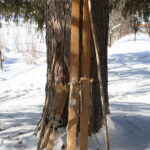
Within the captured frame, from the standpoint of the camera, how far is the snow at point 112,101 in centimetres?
239

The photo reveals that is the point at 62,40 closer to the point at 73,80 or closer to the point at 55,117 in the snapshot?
the point at 73,80

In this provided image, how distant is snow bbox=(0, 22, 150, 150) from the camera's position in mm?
2393

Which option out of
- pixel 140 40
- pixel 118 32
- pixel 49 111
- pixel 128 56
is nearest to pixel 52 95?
pixel 49 111

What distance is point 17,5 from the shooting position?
390 centimetres

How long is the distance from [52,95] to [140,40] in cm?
969

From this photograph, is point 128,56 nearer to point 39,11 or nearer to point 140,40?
point 140,40

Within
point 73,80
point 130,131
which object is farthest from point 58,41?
point 130,131

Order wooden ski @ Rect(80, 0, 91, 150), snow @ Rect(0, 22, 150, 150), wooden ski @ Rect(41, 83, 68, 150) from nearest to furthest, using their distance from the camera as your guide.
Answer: wooden ski @ Rect(80, 0, 91, 150)
wooden ski @ Rect(41, 83, 68, 150)
snow @ Rect(0, 22, 150, 150)

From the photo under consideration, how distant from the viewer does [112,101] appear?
427 cm

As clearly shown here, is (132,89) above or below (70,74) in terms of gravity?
below

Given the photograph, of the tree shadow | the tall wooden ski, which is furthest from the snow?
the tall wooden ski

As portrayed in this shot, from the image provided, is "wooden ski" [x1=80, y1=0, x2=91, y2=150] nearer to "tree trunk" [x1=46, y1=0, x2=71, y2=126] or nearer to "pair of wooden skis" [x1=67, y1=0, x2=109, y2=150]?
"pair of wooden skis" [x1=67, y1=0, x2=109, y2=150]

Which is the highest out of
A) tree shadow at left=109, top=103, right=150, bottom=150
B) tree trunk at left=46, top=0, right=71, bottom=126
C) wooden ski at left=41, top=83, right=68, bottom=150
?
tree trunk at left=46, top=0, right=71, bottom=126

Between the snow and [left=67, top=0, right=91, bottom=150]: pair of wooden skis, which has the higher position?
[left=67, top=0, right=91, bottom=150]: pair of wooden skis
